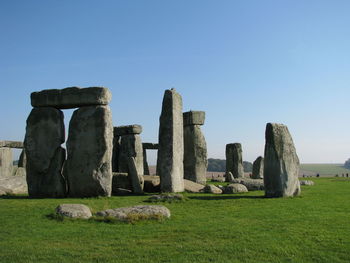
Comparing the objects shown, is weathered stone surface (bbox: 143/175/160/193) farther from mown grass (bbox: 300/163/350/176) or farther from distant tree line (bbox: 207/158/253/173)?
mown grass (bbox: 300/163/350/176)

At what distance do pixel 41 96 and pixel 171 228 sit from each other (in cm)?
874

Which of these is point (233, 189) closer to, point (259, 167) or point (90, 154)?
point (90, 154)

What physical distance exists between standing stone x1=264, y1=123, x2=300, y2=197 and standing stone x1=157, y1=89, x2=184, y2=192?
3518 mm

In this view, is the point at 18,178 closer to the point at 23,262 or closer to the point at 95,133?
the point at 95,133

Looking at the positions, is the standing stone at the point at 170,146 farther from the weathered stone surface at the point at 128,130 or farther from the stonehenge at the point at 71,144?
the weathered stone surface at the point at 128,130

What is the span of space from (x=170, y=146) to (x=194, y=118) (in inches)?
237

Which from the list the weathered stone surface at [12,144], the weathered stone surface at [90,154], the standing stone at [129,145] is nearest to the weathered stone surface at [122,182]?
the weathered stone surface at [90,154]

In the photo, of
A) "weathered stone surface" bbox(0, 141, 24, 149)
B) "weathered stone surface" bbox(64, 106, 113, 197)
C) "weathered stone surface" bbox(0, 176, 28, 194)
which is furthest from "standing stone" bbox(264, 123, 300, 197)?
"weathered stone surface" bbox(0, 141, 24, 149)

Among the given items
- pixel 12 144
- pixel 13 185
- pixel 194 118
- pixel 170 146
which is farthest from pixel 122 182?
pixel 12 144

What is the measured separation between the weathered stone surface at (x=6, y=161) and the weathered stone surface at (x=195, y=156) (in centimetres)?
1199

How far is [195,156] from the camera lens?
20.2m

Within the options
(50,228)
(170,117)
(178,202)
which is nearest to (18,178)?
(170,117)

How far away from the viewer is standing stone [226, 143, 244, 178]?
27.7m

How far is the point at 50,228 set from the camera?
7.59 meters
